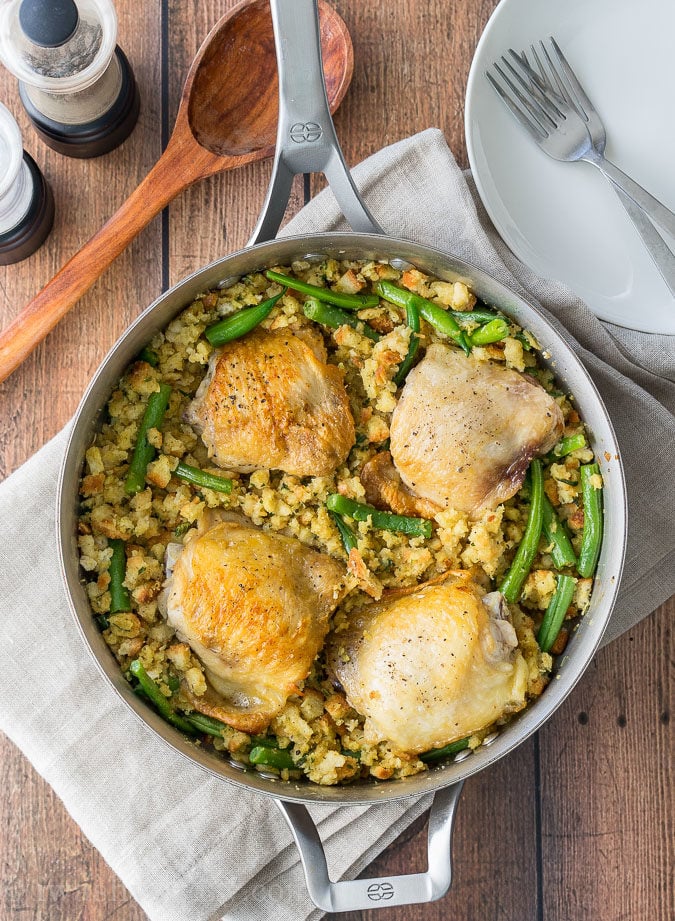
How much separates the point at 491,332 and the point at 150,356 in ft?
3.33

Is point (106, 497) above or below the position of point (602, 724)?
above

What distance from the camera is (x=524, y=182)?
9.16 ft

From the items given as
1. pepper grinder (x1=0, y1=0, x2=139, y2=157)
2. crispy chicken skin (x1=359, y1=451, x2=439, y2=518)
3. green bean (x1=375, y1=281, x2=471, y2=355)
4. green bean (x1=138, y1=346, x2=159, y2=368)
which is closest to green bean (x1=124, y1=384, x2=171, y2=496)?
green bean (x1=138, y1=346, x2=159, y2=368)

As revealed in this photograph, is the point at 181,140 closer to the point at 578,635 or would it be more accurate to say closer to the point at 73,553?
the point at 73,553

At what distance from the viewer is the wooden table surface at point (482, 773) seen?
2.88 metres

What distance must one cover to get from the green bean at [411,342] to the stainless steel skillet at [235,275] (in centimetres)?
15

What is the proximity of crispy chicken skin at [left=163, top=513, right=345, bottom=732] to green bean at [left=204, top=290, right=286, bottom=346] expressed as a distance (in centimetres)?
53

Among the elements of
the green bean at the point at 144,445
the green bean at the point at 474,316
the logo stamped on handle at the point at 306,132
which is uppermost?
the logo stamped on handle at the point at 306,132

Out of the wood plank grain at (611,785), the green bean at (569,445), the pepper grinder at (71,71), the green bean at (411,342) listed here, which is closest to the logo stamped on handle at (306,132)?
the green bean at (411,342)

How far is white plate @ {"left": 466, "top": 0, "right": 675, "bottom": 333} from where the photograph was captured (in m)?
2.77

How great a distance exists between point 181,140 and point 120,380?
0.88 meters

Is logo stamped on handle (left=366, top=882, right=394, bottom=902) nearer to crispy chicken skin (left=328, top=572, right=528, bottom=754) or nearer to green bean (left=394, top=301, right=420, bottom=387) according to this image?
crispy chicken skin (left=328, top=572, right=528, bottom=754)

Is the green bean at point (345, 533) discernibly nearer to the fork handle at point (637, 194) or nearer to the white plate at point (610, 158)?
the white plate at point (610, 158)

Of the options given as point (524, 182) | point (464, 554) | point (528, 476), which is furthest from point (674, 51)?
point (464, 554)
